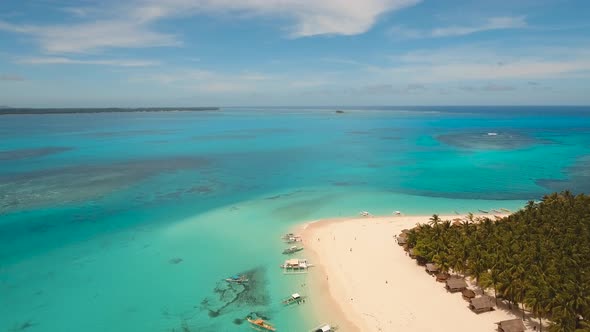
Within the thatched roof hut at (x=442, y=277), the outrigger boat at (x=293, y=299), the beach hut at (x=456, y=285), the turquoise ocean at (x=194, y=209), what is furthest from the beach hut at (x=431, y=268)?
the outrigger boat at (x=293, y=299)

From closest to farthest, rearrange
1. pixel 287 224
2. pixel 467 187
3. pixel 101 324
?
pixel 101 324
pixel 287 224
pixel 467 187

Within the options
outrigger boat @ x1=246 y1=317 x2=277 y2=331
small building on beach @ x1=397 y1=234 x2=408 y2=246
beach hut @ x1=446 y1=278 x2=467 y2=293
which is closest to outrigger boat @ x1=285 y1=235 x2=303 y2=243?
small building on beach @ x1=397 y1=234 x2=408 y2=246

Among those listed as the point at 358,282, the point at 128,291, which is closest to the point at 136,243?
the point at 128,291

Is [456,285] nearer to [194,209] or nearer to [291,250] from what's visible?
[291,250]

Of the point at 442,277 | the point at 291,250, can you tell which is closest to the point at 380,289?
the point at 442,277

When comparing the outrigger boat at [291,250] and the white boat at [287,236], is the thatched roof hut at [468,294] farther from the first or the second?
the white boat at [287,236]

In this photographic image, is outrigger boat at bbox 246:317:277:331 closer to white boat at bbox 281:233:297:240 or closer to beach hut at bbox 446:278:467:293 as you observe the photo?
beach hut at bbox 446:278:467:293

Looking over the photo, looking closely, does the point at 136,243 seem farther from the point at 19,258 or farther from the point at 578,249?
the point at 578,249
